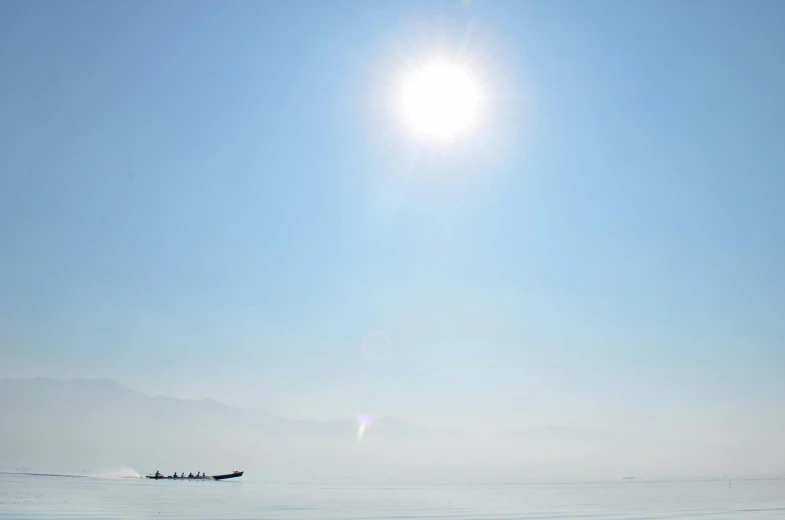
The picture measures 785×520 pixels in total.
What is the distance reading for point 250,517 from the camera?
45688 millimetres

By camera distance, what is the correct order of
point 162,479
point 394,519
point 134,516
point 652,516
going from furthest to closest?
point 162,479 < point 652,516 < point 394,519 < point 134,516

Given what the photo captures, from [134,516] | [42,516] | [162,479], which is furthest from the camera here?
[162,479]

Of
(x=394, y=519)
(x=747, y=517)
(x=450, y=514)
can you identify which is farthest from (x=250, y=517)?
(x=747, y=517)

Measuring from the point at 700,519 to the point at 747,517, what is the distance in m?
8.33

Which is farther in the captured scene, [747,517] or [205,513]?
[747,517]

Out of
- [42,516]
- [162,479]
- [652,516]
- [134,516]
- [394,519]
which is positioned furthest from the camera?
[162,479]

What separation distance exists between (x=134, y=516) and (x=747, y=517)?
5906cm

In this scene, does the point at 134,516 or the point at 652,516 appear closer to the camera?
the point at 134,516

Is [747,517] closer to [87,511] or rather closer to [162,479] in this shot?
[87,511]

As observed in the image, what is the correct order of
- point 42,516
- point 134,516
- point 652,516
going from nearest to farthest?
point 42,516 → point 134,516 → point 652,516

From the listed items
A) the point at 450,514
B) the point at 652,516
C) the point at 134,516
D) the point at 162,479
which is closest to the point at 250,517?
the point at 134,516

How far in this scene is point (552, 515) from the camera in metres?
53.3

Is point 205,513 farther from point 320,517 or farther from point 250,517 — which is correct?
point 320,517

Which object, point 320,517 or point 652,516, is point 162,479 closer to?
point 320,517
